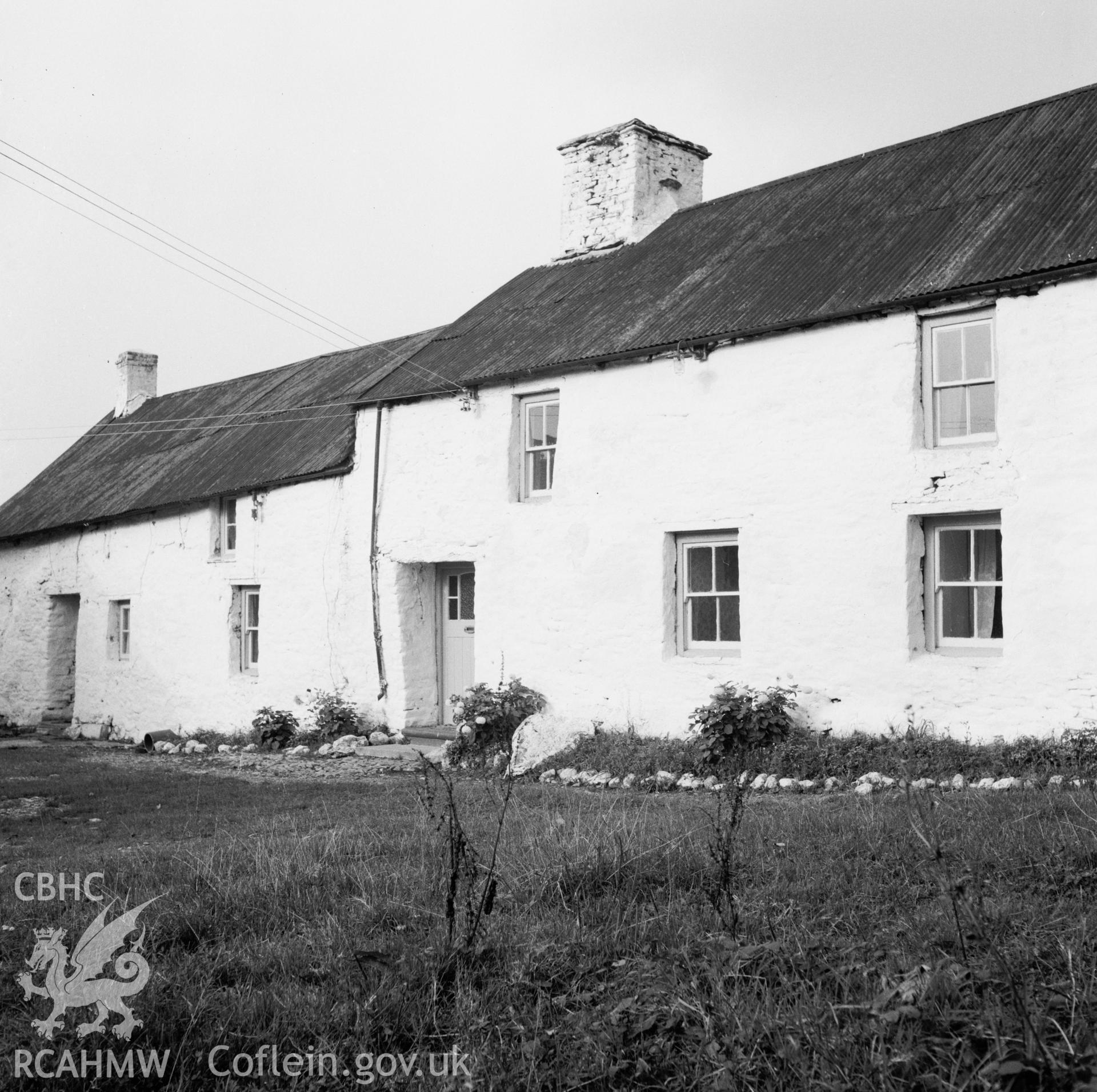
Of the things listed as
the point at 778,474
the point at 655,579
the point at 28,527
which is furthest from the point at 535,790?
the point at 28,527

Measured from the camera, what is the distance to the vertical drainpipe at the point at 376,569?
16.1 meters

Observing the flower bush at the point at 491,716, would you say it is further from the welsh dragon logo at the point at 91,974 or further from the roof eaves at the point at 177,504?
the welsh dragon logo at the point at 91,974

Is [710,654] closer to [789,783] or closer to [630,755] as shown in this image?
[630,755]

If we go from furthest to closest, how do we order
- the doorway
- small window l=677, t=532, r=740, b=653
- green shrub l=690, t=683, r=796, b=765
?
the doorway
small window l=677, t=532, r=740, b=653
green shrub l=690, t=683, r=796, b=765

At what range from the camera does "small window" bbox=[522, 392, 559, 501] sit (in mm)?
14609

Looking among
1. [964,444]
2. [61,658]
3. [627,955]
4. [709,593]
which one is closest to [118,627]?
[61,658]

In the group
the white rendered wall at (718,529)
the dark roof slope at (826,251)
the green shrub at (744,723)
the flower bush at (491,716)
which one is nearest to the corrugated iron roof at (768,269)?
the dark roof slope at (826,251)

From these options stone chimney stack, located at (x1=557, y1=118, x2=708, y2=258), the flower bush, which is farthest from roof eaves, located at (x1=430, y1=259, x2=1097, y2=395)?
stone chimney stack, located at (x1=557, y1=118, x2=708, y2=258)

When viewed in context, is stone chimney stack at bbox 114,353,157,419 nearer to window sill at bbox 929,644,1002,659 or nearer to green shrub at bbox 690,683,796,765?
green shrub at bbox 690,683,796,765

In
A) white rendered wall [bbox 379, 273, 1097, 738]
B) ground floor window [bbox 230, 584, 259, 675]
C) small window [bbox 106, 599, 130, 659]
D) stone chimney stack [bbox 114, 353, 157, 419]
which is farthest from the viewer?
stone chimney stack [bbox 114, 353, 157, 419]

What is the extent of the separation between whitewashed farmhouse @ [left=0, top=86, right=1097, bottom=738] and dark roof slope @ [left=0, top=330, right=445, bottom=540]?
17 centimetres

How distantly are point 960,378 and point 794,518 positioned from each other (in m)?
2.13

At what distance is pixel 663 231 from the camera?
1709 centimetres

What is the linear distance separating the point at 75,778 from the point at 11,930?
8504 millimetres
